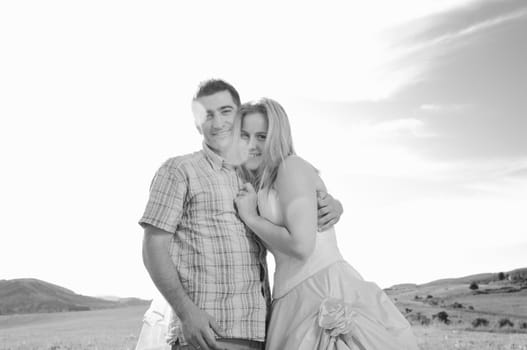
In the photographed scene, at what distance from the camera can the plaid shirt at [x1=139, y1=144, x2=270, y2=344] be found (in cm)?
363

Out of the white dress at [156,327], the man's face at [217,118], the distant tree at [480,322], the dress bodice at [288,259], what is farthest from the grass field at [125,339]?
the man's face at [217,118]

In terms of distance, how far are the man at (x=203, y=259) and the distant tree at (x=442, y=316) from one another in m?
9.64

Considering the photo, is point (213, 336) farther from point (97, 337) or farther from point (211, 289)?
point (97, 337)

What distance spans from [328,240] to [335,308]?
50 cm

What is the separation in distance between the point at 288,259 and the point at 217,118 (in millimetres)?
1020

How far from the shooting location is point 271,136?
12.6ft

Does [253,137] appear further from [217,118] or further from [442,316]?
[442,316]

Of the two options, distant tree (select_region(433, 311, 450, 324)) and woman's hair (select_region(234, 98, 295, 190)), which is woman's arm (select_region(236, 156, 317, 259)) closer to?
woman's hair (select_region(234, 98, 295, 190))

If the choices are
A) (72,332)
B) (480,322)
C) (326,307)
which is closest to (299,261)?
(326,307)

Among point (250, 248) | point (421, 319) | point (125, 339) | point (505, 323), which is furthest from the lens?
point (505, 323)

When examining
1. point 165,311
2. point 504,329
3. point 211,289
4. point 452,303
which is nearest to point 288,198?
point 211,289

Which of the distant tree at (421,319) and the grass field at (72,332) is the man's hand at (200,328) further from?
the distant tree at (421,319)

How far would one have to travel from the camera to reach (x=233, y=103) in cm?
400

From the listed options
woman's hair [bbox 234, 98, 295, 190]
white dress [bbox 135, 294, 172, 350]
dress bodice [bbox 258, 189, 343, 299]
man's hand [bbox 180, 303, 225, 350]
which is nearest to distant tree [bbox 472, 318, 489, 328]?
dress bodice [bbox 258, 189, 343, 299]
